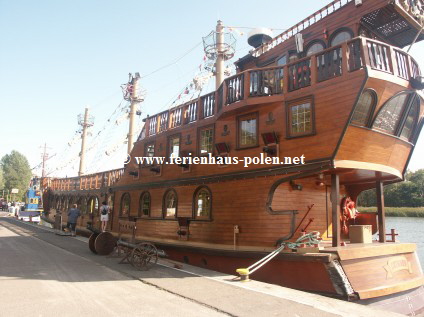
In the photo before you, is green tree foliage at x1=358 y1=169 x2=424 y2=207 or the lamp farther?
green tree foliage at x1=358 y1=169 x2=424 y2=207

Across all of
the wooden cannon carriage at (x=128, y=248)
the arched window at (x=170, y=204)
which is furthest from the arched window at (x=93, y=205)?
the arched window at (x=170, y=204)

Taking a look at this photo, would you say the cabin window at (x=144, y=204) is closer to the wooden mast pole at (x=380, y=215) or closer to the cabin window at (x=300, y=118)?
the cabin window at (x=300, y=118)

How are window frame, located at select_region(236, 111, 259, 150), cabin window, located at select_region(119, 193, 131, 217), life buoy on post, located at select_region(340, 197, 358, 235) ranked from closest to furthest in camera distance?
window frame, located at select_region(236, 111, 259, 150)
life buoy on post, located at select_region(340, 197, 358, 235)
cabin window, located at select_region(119, 193, 131, 217)

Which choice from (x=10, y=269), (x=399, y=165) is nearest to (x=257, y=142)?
(x=399, y=165)

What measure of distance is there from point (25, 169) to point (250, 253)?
3321 inches

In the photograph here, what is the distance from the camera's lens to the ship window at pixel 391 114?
7.77 meters

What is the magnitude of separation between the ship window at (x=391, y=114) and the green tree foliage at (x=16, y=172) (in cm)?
8349

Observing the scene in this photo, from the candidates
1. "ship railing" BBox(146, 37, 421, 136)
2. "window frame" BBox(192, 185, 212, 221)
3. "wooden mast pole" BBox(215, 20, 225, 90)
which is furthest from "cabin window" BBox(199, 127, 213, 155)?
"wooden mast pole" BBox(215, 20, 225, 90)

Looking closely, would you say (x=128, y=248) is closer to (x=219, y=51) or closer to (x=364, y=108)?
(x=364, y=108)

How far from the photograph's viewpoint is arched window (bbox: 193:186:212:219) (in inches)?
384

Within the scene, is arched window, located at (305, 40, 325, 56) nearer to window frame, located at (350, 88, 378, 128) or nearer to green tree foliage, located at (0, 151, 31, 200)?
window frame, located at (350, 88, 378, 128)

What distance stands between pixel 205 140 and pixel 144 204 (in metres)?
4.13

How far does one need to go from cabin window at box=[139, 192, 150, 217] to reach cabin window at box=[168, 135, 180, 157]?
204 cm

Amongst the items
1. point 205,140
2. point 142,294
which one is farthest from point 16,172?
point 142,294
